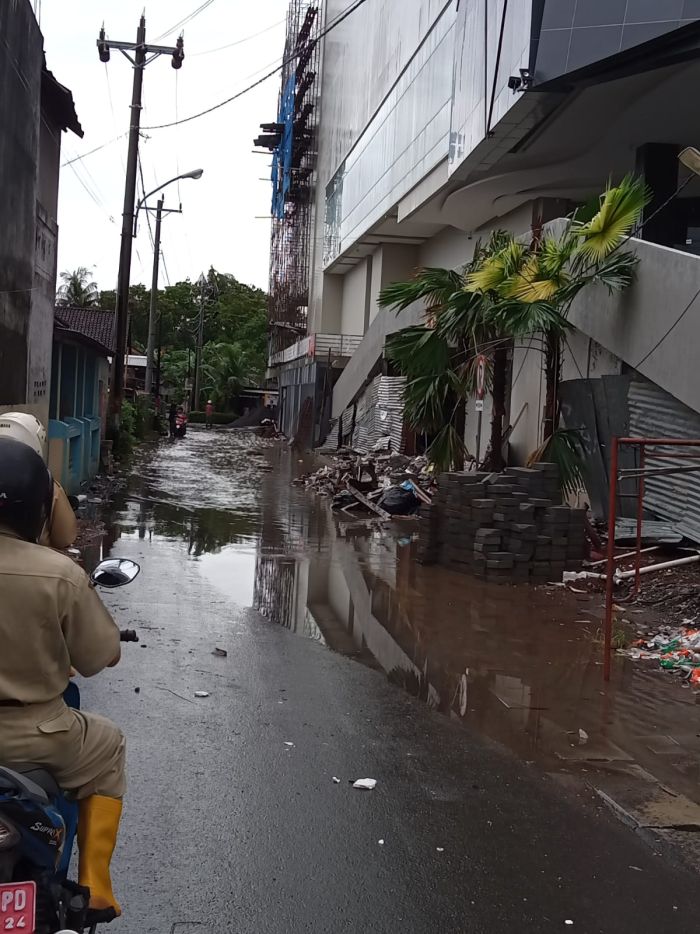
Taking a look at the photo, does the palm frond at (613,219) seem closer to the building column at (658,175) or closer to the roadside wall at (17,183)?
the building column at (658,175)

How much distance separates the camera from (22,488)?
→ 2.63 m

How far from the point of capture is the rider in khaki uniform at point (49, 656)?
103 inches

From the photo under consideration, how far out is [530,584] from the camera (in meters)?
10.8

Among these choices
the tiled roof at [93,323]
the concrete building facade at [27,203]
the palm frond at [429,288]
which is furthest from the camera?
the tiled roof at [93,323]

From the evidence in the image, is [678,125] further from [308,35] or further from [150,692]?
[308,35]

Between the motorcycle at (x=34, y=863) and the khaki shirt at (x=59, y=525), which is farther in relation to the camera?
the khaki shirt at (x=59, y=525)

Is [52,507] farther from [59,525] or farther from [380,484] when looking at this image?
[380,484]

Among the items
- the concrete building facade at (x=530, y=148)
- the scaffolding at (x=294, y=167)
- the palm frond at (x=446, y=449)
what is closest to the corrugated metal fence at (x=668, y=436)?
the concrete building facade at (x=530, y=148)

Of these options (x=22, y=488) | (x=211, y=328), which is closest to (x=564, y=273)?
(x=22, y=488)

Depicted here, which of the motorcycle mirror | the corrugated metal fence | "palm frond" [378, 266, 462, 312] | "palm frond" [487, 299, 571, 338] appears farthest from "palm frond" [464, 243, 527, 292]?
the motorcycle mirror

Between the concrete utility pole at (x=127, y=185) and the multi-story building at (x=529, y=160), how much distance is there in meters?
6.08

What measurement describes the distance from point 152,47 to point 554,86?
13.3 metres

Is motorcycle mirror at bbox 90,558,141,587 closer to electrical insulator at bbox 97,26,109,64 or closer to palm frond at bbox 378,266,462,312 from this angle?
palm frond at bbox 378,266,462,312

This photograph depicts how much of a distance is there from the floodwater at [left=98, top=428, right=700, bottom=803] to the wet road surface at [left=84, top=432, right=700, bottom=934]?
4 cm
